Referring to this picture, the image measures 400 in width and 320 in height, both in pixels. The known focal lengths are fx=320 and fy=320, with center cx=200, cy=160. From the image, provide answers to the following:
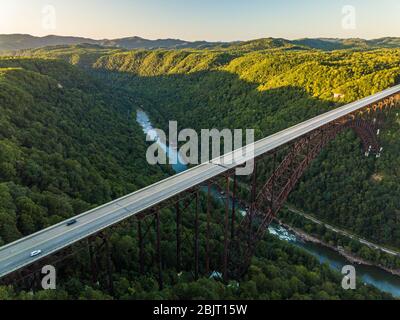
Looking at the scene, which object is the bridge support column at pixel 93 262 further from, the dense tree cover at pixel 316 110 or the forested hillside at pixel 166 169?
the dense tree cover at pixel 316 110

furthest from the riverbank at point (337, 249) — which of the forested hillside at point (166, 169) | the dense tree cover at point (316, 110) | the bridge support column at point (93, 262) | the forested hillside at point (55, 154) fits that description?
the bridge support column at point (93, 262)

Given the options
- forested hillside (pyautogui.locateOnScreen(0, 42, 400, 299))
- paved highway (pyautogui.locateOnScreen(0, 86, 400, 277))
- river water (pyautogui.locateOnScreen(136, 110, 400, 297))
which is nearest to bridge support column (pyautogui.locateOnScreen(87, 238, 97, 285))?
paved highway (pyautogui.locateOnScreen(0, 86, 400, 277))

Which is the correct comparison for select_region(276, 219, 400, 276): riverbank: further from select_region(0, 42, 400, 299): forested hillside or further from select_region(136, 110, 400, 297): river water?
select_region(0, 42, 400, 299): forested hillside

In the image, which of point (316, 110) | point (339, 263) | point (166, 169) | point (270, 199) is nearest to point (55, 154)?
point (166, 169)

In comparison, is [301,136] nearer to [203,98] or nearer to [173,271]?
[173,271]

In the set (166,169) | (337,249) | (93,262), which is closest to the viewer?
(93,262)

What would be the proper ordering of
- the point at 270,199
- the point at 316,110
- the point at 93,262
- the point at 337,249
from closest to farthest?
the point at 93,262
the point at 270,199
the point at 337,249
the point at 316,110

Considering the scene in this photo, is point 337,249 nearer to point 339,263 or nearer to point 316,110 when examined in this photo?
point 339,263
